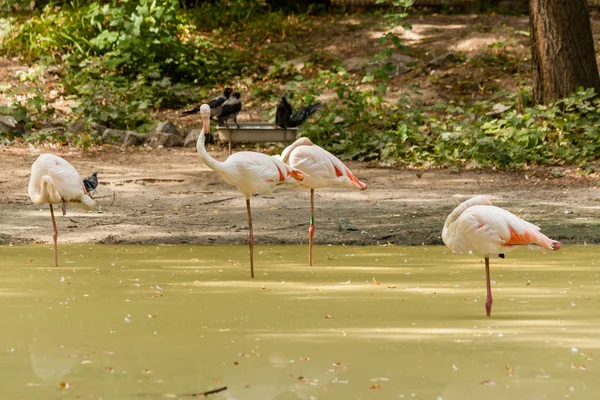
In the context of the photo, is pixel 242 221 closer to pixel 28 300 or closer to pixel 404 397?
pixel 28 300

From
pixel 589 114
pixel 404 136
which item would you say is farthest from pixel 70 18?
pixel 589 114

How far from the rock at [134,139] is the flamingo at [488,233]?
8.80 metres

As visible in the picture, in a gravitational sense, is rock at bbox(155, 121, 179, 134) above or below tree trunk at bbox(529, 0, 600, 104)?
below

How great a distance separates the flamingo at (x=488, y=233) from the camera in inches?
211

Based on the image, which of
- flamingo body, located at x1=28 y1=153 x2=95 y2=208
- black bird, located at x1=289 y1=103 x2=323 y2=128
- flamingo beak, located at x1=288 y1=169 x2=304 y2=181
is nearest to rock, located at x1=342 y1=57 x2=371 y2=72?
black bird, located at x1=289 y1=103 x2=323 y2=128

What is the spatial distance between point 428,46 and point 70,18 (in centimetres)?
594

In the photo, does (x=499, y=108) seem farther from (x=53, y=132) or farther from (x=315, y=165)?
(x=315, y=165)

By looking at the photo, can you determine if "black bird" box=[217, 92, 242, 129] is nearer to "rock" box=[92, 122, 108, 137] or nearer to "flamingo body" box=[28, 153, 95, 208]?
"rock" box=[92, 122, 108, 137]

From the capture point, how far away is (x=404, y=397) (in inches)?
153

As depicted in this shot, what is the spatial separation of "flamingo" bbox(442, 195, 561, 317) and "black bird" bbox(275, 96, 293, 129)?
6.74 meters

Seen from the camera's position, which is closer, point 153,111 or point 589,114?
point 589,114

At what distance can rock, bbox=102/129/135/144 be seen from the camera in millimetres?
13805

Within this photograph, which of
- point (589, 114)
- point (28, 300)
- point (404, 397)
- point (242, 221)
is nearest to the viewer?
point (404, 397)

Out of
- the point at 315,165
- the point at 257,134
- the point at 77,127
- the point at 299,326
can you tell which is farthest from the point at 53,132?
the point at 299,326
